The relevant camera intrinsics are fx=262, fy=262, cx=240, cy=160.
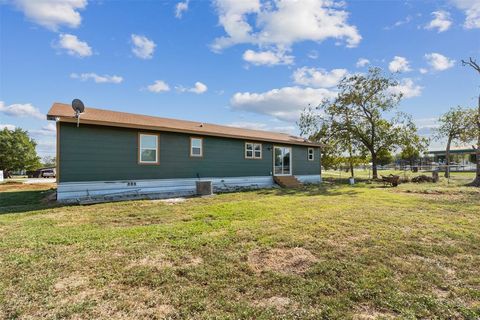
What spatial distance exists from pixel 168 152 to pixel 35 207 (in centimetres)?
512

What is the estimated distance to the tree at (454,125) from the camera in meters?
24.7

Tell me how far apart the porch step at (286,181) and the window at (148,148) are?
747cm

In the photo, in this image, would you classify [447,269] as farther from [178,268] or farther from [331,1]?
[331,1]

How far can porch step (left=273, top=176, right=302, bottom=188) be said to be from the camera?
1541 centimetres

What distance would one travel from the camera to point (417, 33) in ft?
40.4

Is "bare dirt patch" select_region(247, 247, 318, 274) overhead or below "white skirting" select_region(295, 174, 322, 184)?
below

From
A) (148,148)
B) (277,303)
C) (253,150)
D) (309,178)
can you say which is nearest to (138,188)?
(148,148)

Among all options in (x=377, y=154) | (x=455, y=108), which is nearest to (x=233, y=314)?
(x=377, y=154)

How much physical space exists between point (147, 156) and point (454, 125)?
2957cm

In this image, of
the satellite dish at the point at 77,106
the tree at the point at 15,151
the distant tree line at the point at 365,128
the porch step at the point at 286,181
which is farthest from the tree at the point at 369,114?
the tree at the point at 15,151

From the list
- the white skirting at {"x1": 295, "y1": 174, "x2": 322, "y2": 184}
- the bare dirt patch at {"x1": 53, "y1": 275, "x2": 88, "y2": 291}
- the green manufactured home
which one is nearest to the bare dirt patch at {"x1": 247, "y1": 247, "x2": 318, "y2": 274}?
the bare dirt patch at {"x1": 53, "y1": 275, "x2": 88, "y2": 291}

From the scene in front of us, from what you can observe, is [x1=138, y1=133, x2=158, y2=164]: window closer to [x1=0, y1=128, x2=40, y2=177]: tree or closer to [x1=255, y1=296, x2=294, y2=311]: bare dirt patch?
[x1=255, y1=296, x2=294, y2=311]: bare dirt patch

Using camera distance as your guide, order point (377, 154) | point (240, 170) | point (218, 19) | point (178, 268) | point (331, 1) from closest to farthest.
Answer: point (178, 268)
point (331, 1)
point (218, 19)
point (240, 170)
point (377, 154)

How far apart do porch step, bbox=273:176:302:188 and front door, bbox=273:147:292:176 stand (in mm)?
510
